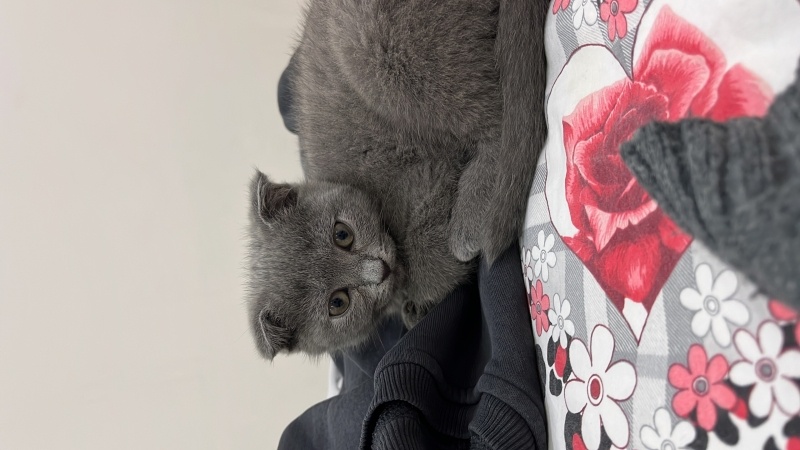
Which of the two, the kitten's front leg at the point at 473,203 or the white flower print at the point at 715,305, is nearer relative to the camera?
the white flower print at the point at 715,305

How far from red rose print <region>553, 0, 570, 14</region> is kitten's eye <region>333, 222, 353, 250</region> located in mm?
545

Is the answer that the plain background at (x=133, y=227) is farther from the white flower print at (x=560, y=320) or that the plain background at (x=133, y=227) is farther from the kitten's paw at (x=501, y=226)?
the white flower print at (x=560, y=320)

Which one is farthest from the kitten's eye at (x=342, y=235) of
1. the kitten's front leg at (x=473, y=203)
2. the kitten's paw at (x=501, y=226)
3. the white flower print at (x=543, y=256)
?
the white flower print at (x=543, y=256)

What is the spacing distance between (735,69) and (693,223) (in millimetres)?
144

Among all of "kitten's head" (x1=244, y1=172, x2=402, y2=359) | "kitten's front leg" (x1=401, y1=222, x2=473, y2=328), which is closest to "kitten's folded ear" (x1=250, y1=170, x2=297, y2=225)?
"kitten's head" (x1=244, y1=172, x2=402, y2=359)

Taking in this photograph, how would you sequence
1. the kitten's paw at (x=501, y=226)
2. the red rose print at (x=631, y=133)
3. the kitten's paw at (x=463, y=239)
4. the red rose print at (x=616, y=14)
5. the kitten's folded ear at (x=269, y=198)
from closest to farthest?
the red rose print at (x=631, y=133) → the red rose print at (x=616, y=14) → the kitten's paw at (x=501, y=226) → the kitten's paw at (x=463, y=239) → the kitten's folded ear at (x=269, y=198)

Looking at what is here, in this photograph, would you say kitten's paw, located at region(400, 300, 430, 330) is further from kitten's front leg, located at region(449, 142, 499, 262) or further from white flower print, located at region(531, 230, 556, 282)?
white flower print, located at region(531, 230, 556, 282)

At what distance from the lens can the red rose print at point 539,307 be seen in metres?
0.73

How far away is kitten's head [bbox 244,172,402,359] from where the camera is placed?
3.39ft

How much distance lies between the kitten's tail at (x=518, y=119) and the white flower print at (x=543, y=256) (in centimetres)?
7

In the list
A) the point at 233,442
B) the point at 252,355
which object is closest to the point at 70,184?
the point at 252,355

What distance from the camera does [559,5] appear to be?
722 millimetres

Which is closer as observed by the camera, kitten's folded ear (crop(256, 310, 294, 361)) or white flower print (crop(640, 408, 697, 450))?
white flower print (crop(640, 408, 697, 450))

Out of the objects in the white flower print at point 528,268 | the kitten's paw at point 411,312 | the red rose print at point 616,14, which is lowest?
the kitten's paw at point 411,312
